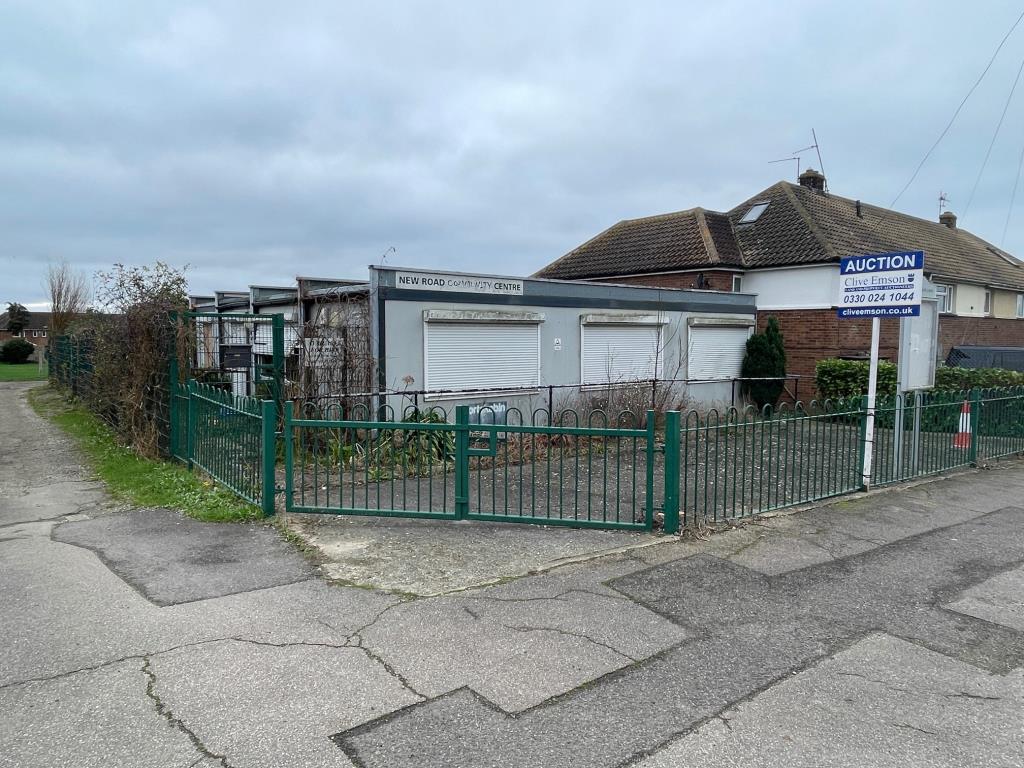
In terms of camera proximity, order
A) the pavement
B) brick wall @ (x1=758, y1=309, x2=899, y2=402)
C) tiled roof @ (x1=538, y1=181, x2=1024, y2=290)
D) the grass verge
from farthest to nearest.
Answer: tiled roof @ (x1=538, y1=181, x2=1024, y2=290) < brick wall @ (x1=758, y1=309, x2=899, y2=402) < the grass verge < the pavement

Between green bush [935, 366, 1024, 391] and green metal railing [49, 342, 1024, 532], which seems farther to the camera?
green bush [935, 366, 1024, 391]

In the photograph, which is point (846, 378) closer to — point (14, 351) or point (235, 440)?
point (235, 440)

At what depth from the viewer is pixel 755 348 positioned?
728 inches

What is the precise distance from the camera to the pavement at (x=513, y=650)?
337 centimetres

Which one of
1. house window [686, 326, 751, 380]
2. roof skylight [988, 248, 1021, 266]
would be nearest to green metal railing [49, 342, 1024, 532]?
house window [686, 326, 751, 380]

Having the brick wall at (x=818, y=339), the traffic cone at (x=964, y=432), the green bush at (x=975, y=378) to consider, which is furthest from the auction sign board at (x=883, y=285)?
the brick wall at (x=818, y=339)

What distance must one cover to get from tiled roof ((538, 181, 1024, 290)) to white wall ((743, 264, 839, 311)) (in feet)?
0.92

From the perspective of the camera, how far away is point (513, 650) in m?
4.34

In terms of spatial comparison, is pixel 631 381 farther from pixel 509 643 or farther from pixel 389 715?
pixel 389 715

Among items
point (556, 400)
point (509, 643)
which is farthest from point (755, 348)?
point (509, 643)

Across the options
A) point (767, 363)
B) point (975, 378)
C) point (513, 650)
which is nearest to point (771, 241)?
point (767, 363)

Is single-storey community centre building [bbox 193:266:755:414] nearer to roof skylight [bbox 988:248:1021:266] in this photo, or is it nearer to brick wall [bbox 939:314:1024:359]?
brick wall [bbox 939:314:1024:359]

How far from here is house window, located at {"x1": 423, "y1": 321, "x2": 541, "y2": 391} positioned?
12773 mm

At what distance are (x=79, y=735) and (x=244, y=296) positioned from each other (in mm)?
14872
